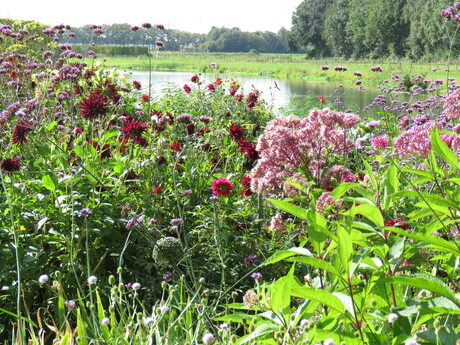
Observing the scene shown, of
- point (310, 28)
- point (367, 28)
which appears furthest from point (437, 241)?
point (310, 28)

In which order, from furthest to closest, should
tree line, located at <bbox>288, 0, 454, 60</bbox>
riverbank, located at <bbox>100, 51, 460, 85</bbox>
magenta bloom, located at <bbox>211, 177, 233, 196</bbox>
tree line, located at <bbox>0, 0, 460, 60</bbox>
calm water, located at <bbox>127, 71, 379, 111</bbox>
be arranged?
tree line, located at <bbox>288, 0, 454, 60</bbox>
tree line, located at <bbox>0, 0, 460, 60</bbox>
riverbank, located at <bbox>100, 51, 460, 85</bbox>
calm water, located at <bbox>127, 71, 379, 111</bbox>
magenta bloom, located at <bbox>211, 177, 233, 196</bbox>

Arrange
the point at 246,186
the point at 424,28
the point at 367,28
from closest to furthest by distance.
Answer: the point at 246,186
the point at 424,28
the point at 367,28

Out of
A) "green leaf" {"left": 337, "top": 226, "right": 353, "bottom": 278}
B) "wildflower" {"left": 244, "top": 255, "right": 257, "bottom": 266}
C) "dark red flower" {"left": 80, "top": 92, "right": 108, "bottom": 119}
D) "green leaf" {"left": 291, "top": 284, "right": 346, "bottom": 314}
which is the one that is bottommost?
"wildflower" {"left": 244, "top": 255, "right": 257, "bottom": 266}

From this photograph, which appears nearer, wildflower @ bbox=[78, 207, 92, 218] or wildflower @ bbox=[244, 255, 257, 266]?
wildflower @ bbox=[78, 207, 92, 218]

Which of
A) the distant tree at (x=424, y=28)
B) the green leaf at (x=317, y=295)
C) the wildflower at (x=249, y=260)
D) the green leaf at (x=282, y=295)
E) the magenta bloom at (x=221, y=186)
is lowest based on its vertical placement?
the wildflower at (x=249, y=260)

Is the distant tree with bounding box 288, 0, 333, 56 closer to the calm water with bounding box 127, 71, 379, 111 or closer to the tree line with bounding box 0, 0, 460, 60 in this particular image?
the tree line with bounding box 0, 0, 460, 60

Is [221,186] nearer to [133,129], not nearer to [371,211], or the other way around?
[133,129]

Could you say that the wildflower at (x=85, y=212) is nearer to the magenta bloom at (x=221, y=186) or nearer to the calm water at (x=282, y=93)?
the magenta bloom at (x=221, y=186)

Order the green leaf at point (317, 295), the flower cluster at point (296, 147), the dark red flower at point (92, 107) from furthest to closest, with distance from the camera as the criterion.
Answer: the dark red flower at point (92, 107) → the flower cluster at point (296, 147) → the green leaf at point (317, 295)

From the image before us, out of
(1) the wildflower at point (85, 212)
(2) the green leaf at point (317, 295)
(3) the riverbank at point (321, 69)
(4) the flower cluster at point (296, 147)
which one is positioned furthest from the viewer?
(3) the riverbank at point (321, 69)

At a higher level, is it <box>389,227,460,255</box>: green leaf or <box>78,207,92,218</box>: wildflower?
<box>389,227,460,255</box>: green leaf

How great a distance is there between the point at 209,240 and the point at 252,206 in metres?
0.43

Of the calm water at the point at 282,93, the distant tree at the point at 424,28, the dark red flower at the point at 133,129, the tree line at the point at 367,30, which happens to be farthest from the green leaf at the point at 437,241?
the distant tree at the point at 424,28

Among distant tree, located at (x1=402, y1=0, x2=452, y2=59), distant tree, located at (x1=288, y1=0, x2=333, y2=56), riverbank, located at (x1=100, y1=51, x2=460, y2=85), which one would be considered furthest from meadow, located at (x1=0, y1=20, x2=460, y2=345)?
distant tree, located at (x1=288, y1=0, x2=333, y2=56)
